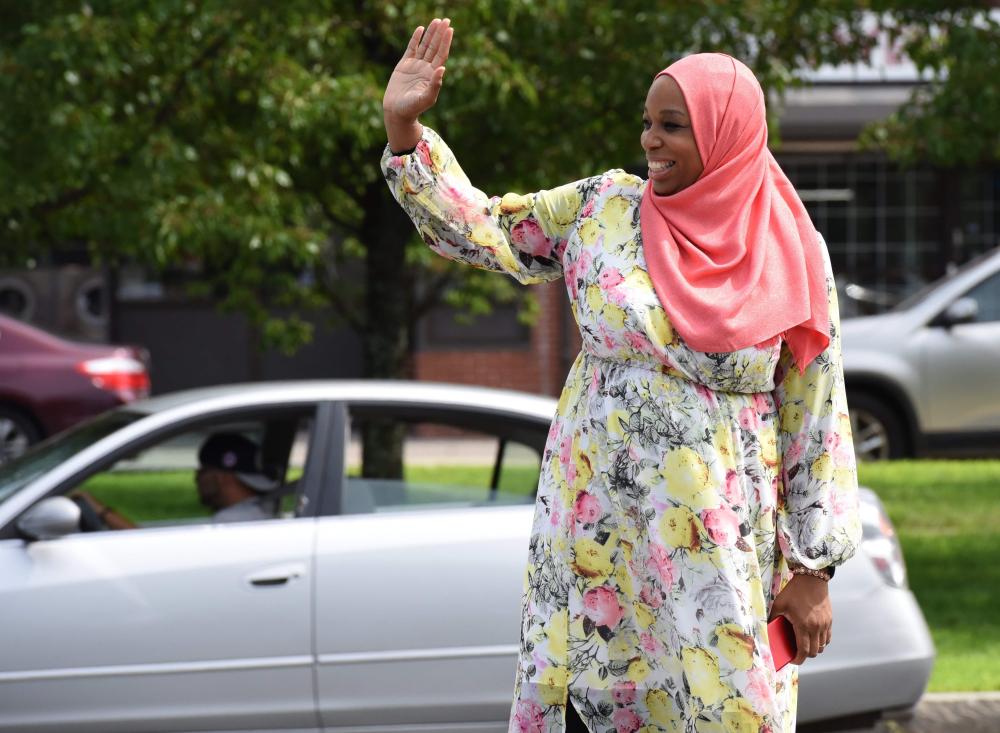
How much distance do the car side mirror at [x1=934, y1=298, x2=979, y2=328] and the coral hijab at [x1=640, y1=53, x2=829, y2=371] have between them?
970cm

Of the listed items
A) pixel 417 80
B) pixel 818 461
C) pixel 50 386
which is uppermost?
pixel 417 80

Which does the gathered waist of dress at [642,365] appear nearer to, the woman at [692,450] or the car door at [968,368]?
the woman at [692,450]

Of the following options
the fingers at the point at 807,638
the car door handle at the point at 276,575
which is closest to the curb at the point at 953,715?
the car door handle at the point at 276,575

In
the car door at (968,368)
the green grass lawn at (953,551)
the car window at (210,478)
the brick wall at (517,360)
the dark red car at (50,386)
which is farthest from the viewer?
the brick wall at (517,360)

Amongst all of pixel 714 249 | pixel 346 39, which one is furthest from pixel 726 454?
pixel 346 39

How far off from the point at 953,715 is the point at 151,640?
9.52 feet

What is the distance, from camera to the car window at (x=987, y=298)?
40.0 ft

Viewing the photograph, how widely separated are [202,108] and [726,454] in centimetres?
609

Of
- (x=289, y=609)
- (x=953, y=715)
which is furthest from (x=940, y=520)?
(x=289, y=609)

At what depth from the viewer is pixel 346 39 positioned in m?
8.51

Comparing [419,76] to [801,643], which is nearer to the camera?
[801,643]

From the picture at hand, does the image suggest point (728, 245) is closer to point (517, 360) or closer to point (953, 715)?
point (953, 715)

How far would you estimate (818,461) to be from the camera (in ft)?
9.53

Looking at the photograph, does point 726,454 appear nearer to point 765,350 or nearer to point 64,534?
point 765,350
